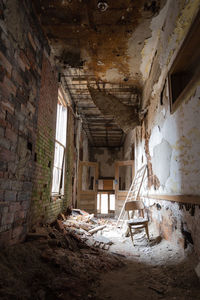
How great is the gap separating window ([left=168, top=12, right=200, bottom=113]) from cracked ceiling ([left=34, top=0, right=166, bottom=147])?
4.38 ft

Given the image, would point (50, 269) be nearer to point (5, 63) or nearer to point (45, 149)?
point (45, 149)

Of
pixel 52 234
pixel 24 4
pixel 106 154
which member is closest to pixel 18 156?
pixel 52 234

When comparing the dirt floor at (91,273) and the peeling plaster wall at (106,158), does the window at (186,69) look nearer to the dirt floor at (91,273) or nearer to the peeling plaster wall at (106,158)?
the dirt floor at (91,273)

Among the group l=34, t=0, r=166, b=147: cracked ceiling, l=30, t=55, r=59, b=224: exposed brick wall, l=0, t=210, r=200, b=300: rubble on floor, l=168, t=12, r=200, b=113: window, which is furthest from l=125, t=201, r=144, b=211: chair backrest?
l=34, t=0, r=166, b=147: cracked ceiling

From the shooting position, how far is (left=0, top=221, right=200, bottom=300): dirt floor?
85.7 inches

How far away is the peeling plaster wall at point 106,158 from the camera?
1448cm

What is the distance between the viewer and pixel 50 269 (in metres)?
2.61

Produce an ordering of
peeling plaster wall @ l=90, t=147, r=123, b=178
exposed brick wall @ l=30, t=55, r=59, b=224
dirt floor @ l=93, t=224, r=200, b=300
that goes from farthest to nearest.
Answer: peeling plaster wall @ l=90, t=147, r=123, b=178 → exposed brick wall @ l=30, t=55, r=59, b=224 → dirt floor @ l=93, t=224, r=200, b=300

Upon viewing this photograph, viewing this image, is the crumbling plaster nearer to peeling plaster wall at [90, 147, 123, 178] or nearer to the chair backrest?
the chair backrest

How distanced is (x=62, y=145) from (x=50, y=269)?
13.7 ft

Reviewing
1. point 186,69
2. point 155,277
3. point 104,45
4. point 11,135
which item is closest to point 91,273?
point 155,277

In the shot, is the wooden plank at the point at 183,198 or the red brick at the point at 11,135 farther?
the red brick at the point at 11,135

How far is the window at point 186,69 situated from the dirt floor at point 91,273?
7.32 ft

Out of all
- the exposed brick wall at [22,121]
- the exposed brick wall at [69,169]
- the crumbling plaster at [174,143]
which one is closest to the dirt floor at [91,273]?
the crumbling plaster at [174,143]
